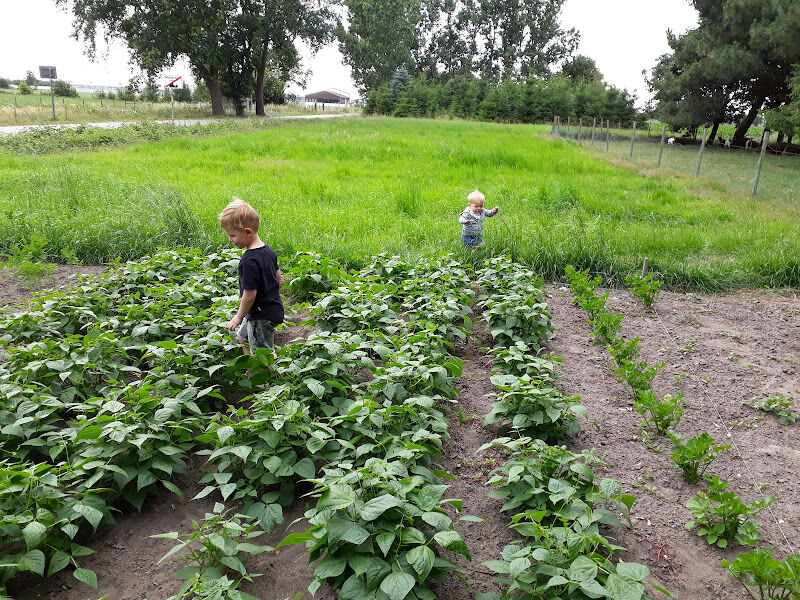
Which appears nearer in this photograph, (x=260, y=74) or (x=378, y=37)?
(x=260, y=74)

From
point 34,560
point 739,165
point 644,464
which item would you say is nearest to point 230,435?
point 34,560

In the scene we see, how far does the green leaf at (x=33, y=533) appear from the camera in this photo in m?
2.53

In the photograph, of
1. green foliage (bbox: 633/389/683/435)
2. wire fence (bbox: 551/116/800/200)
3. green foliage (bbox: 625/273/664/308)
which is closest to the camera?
green foliage (bbox: 633/389/683/435)

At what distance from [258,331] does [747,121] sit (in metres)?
36.0

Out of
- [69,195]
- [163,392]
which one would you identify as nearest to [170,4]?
[69,195]

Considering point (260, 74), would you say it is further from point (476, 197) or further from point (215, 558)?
point (215, 558)

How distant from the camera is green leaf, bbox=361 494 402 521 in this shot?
7.74 feet

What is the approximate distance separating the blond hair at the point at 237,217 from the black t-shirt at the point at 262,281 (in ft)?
0.66

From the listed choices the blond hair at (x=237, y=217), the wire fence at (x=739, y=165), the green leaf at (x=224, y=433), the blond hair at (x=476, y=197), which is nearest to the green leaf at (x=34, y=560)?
the green leaf at (x=224, y=433)

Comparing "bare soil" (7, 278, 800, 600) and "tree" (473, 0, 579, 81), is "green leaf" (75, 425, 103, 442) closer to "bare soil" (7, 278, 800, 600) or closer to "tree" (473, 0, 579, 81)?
"bare soil" (7, 278, 800, 600)

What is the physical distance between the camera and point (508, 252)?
716cm

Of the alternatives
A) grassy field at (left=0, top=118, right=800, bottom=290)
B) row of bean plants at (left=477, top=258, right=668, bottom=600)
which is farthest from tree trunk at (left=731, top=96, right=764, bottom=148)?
row of bean plants at (left=477, top=258, right=668, bottom=600)

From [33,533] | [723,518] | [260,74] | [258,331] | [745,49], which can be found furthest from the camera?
[260,74]

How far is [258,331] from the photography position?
4332mm
